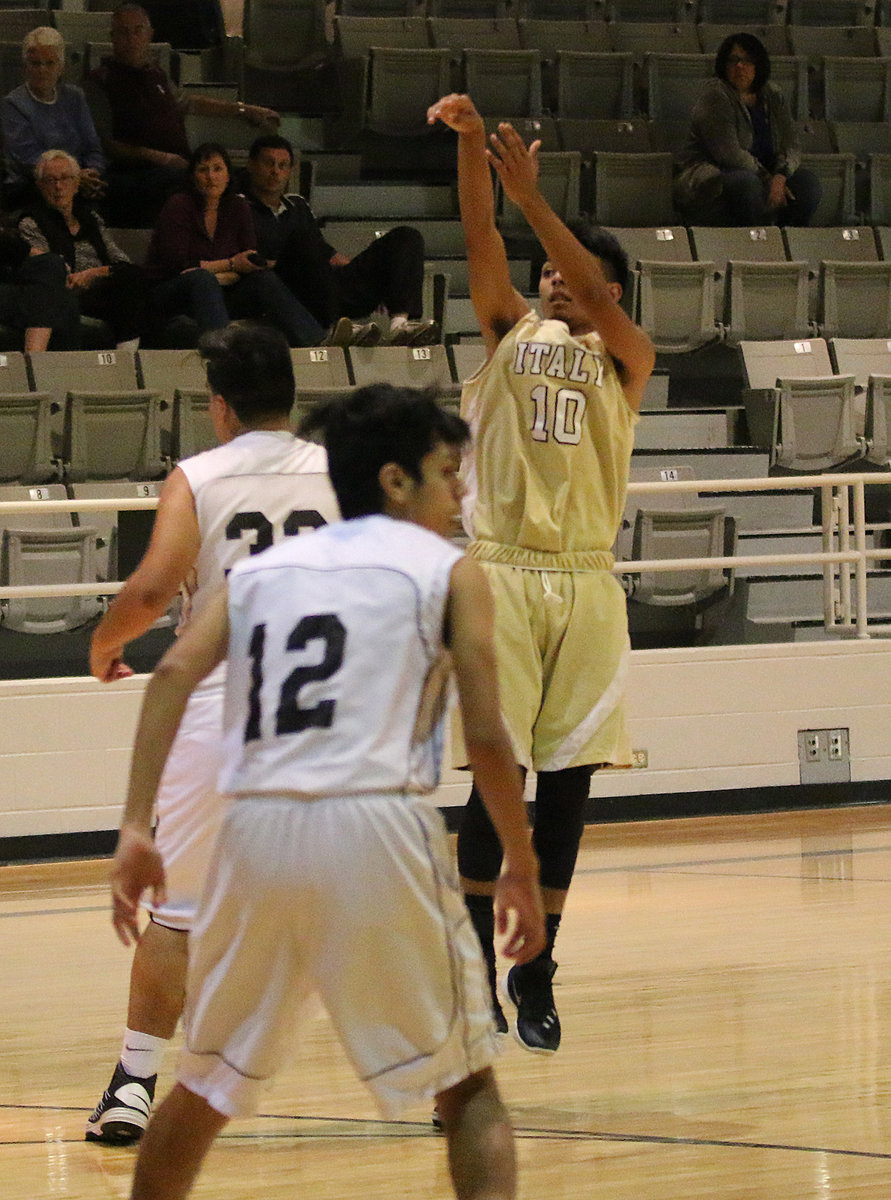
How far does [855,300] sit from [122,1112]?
7.82 metres

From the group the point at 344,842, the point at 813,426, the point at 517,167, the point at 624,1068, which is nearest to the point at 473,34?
the point at 813,426

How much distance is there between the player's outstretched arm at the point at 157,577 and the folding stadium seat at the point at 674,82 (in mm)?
8783

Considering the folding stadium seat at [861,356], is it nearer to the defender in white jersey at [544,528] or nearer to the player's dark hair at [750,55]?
the player's dark hair at [750,55]

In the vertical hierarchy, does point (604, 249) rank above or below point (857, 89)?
below

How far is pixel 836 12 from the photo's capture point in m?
12.7

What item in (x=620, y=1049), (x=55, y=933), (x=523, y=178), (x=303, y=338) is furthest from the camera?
(x=303, y=338)

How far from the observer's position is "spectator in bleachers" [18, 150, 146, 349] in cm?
848

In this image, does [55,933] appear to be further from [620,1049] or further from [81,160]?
[81,160]

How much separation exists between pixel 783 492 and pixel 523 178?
5625mm

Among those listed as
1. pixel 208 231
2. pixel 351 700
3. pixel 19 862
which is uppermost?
pixel 208 231

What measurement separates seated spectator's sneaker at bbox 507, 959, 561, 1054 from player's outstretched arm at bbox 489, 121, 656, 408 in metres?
1.29

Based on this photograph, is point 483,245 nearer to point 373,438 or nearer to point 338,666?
point 373,438

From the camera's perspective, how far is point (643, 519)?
7.81 metres

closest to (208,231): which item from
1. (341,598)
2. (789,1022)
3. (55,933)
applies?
(55,933)
